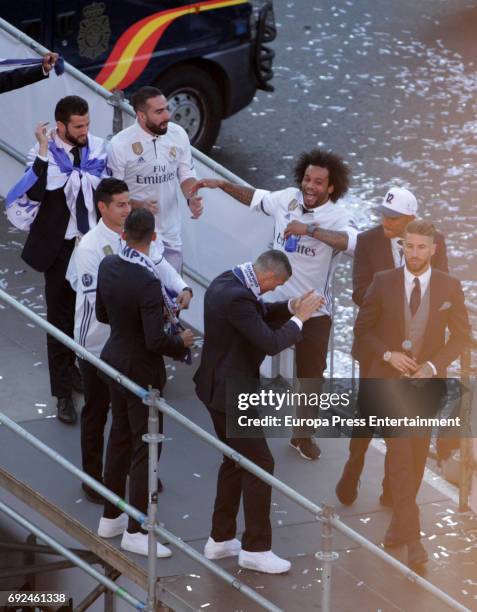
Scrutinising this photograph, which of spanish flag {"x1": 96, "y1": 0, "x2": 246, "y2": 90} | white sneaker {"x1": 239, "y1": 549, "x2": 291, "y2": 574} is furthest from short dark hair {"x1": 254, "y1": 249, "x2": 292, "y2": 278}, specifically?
spanish flag {"x1": 96, "y1": 0, "x2": 246, "y2": 90}

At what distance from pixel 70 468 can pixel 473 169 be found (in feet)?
30.5

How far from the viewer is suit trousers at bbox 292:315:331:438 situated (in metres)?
9.20

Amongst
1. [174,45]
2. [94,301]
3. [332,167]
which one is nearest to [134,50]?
[174,45]

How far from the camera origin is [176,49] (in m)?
14.2

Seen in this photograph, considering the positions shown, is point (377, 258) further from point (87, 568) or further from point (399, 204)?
point (87, 568)

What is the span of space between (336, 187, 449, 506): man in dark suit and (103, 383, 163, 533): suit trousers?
1.36 meters

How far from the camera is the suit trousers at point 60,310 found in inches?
372

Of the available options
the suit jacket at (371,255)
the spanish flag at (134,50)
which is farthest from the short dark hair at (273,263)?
the spanish flag at (134,50)

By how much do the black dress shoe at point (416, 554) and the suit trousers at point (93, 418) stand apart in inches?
73.4

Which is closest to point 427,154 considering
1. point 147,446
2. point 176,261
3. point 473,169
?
point 473,169

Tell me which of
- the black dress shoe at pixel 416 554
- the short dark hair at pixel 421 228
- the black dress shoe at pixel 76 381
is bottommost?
the black dress shoe at pixel 416 554

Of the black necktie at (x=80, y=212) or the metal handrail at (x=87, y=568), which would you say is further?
the black necktie at (x=80, y=212)

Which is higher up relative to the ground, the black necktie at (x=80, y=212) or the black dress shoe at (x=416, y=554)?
the black necktie at (x=80, y=212)

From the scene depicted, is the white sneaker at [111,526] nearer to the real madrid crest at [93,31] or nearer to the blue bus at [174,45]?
the blue bus at [174,45]
